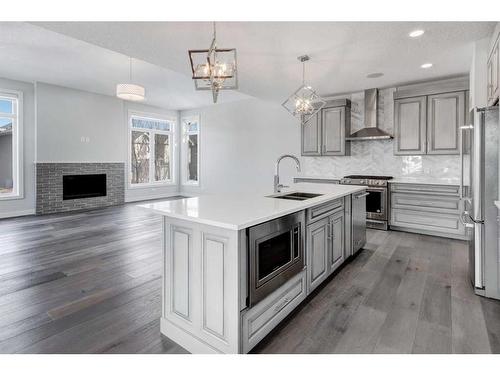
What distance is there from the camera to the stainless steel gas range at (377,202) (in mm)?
4963

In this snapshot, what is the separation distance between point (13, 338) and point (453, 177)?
19.9 ft

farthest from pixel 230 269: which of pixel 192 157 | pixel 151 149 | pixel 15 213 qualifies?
pixel 192 157

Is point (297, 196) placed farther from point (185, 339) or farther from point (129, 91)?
point (129, 91)

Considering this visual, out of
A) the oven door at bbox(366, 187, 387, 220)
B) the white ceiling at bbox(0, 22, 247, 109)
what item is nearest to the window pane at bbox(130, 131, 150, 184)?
the white ceiling at bbox(0, 22, 247, 109)

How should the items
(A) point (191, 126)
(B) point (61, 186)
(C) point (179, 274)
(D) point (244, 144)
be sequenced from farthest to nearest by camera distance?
(A) point (191, 126)
(D) point (244, 144)
(B) point (61, 186)
(C) point (179, 274)

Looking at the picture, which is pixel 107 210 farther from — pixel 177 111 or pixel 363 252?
pixel 363 252

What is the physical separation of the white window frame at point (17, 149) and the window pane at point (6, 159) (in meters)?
0.08

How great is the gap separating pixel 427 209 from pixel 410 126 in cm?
144

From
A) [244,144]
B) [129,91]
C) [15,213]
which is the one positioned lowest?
[15,213]

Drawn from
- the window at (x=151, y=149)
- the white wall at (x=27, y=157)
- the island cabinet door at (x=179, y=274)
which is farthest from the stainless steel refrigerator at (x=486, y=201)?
the window at (x=151, y=149)

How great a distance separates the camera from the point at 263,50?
360 cm

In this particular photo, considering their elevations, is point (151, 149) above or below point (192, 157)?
above

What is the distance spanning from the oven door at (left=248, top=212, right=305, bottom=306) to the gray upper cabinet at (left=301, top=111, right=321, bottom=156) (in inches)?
157

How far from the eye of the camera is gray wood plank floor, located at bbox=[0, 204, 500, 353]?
188 cm
